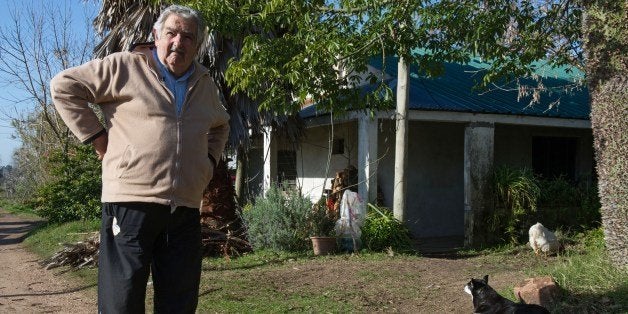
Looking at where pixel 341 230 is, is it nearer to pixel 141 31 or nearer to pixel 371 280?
pixel 371 280

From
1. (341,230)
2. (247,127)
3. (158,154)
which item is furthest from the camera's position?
(247,127)

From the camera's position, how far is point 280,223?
9.91 m

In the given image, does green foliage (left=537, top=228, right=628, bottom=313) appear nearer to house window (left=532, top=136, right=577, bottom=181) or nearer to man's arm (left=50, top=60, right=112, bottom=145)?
man's arm (left=50, top=60, right=112, bottom=145)

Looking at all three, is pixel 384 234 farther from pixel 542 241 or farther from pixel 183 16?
pixel 183 16

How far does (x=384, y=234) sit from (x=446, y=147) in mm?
4309

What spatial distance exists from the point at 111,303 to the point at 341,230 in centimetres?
712

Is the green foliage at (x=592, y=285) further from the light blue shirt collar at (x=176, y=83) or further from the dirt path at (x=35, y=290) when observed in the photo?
the dirt path at (x=35, y=290)

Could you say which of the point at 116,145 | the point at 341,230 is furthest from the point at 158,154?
the point at 341,230

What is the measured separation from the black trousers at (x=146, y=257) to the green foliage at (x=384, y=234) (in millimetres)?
6864

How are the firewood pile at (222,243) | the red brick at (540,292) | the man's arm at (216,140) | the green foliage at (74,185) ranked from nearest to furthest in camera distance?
the man's arm at (216,140) < the red brick at (540,292) < the firewood pile at (222,243) < the green foliage at (74,185)

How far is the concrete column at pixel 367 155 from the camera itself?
10.7 m

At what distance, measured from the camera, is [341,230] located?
9836 mm

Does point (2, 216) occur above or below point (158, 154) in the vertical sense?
below

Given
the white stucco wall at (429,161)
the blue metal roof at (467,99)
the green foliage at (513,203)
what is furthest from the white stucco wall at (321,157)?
the green foliage at (513,203)
